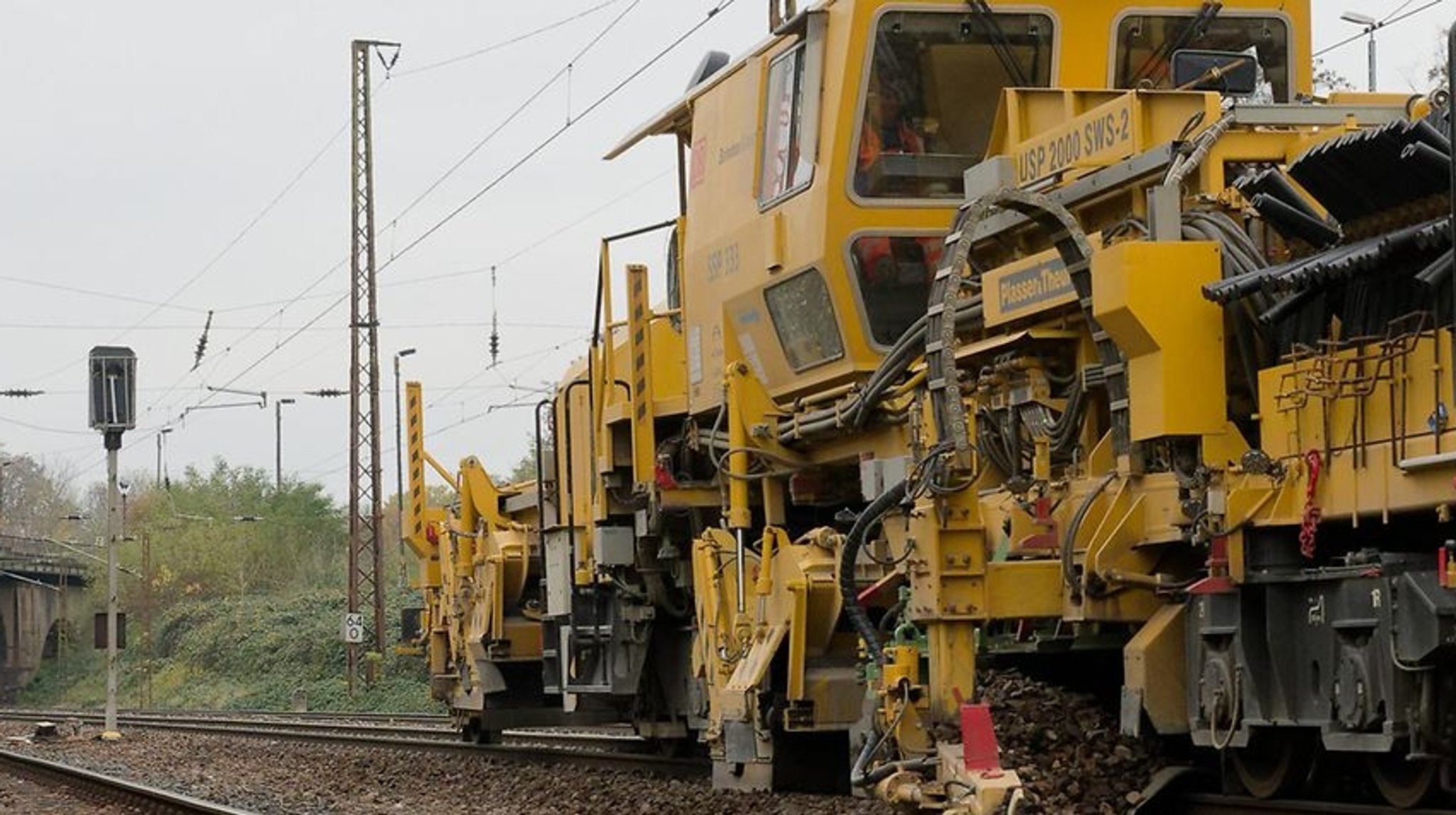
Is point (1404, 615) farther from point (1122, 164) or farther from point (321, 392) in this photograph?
point (321, 392)

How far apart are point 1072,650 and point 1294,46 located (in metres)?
4.20

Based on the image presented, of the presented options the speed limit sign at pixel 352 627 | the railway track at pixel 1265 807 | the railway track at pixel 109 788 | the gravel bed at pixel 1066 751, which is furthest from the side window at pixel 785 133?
the speed limit sign at pixel 352 627

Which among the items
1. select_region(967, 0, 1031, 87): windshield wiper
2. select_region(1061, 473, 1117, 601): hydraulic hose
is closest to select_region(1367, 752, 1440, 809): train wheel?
select_region(1061, 473, 1117, 601): hydraulic hose

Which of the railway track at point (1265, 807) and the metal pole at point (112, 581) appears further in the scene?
the metal pole at point (112, 581)

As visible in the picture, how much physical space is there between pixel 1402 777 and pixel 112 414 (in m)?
23.2

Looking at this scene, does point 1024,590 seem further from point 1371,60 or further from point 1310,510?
point 1371,60

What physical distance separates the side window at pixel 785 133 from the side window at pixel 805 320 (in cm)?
53

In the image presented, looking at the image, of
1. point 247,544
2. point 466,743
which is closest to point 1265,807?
point 466,743

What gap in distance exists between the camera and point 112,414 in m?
28.7

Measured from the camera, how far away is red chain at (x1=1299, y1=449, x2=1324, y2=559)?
7.88 metres

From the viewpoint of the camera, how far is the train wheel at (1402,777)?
764 centimetres

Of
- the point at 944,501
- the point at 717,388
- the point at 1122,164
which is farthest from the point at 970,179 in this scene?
the point at 717,388

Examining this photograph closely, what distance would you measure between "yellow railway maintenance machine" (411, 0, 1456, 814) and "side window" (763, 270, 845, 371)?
0.03 metres

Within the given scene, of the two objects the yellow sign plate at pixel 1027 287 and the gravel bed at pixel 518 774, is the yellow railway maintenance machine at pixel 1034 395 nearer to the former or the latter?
the yellow sign plate at pixel 1027 287
